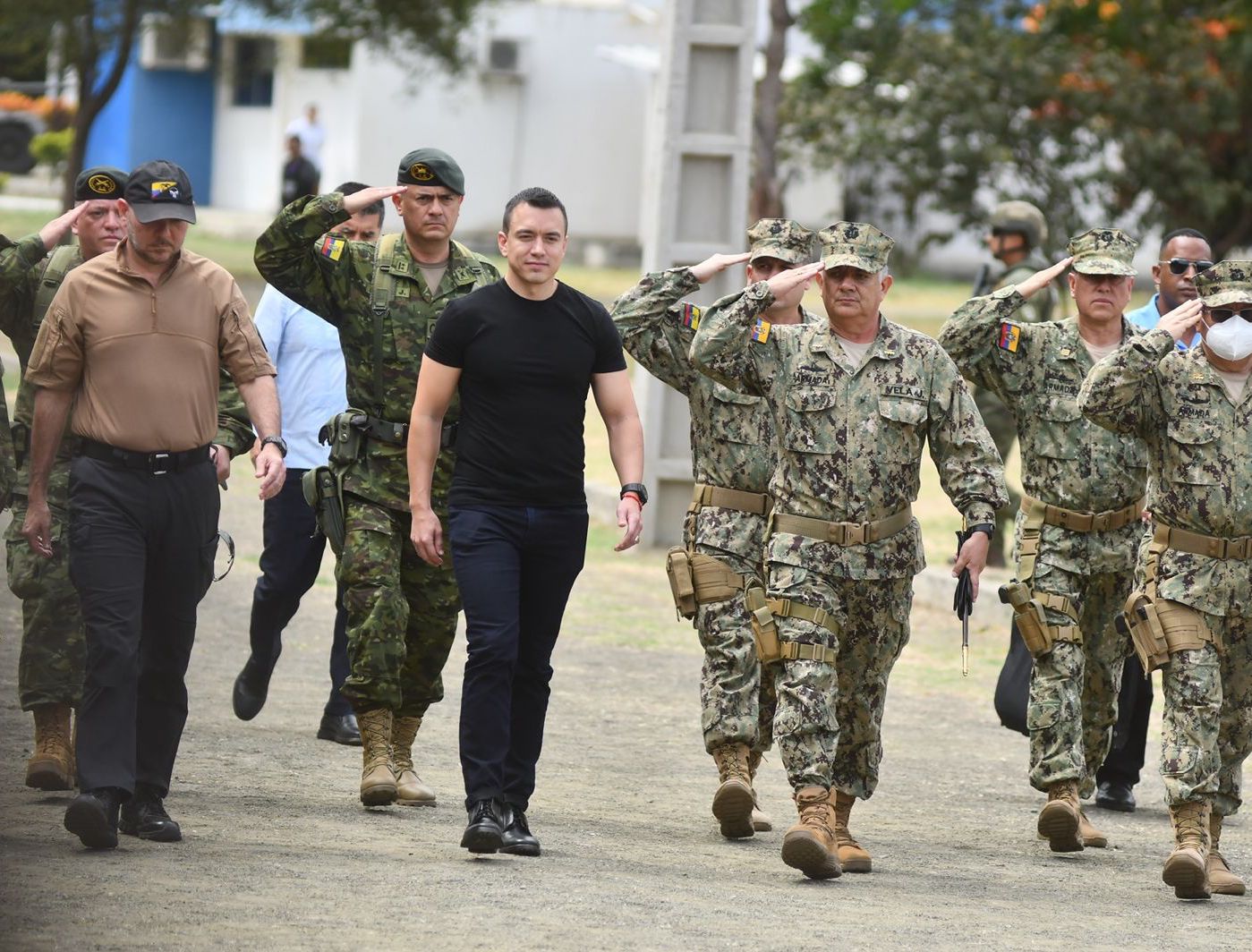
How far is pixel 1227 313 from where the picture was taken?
298 inches

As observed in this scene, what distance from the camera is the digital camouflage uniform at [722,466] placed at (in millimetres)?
8094

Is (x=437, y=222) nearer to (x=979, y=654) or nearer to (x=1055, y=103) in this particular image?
(x=979, y=654)

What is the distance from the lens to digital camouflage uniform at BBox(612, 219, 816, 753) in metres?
8.09

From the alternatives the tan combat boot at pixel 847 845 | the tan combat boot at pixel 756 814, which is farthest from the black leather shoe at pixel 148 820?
the tan combat boot at pixel 847 845

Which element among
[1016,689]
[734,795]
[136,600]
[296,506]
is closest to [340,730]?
[296,506]

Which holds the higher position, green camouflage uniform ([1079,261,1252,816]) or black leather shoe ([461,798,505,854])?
green camouflage uniform ([1079,261,1252,816])

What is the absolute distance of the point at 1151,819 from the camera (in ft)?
29.8

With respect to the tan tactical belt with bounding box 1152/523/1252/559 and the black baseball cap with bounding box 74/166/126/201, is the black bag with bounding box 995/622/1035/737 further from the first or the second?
the black baseball cap with bounding box 74/166/126/201

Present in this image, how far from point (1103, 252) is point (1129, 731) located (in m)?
2.15

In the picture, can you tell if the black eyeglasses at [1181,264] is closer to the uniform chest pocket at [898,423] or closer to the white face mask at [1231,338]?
the white face mask at [1231,338]

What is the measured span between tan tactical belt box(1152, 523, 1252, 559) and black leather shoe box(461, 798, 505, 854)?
2.51 m

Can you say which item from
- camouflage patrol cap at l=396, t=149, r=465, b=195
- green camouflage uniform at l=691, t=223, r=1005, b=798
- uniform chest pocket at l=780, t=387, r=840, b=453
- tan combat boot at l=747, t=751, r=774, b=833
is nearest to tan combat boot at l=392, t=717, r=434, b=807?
tan combat boot at l=747, t=751, r=774, b=833

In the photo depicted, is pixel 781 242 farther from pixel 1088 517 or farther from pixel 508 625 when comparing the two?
pixel 508 625

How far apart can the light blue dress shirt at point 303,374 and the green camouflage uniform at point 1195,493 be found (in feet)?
11.5
